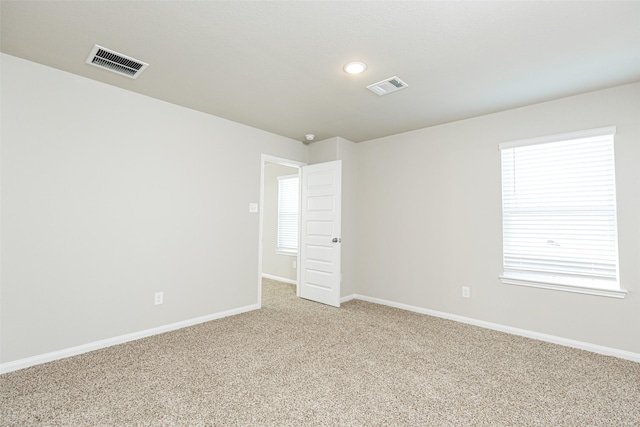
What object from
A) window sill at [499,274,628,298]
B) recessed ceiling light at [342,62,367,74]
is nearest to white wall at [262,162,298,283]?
recessed ceiling light at [342,62,367,74]

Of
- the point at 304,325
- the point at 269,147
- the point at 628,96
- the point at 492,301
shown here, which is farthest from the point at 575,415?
the point at 269,147

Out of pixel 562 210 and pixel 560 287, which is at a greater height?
pixel 562 210

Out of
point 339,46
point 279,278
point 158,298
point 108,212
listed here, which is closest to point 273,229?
point 279,278

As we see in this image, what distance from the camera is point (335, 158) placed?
455cm

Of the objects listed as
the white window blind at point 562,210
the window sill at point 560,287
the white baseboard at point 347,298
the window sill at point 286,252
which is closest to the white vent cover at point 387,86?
the white window blind at point 562,210

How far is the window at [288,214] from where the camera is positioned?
5.72 m

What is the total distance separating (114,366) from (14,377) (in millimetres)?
638

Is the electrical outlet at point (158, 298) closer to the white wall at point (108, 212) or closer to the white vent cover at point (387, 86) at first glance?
the white wall at point (108, 212)

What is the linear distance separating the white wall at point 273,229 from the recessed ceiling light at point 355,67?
3.32 meters

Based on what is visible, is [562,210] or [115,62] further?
[562,210]

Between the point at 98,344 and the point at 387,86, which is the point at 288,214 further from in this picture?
the point at 98,344

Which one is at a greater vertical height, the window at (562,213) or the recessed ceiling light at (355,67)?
the recessed ceiling light at (355,67)

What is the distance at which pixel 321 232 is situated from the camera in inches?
176

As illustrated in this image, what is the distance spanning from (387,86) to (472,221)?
6.30ft
